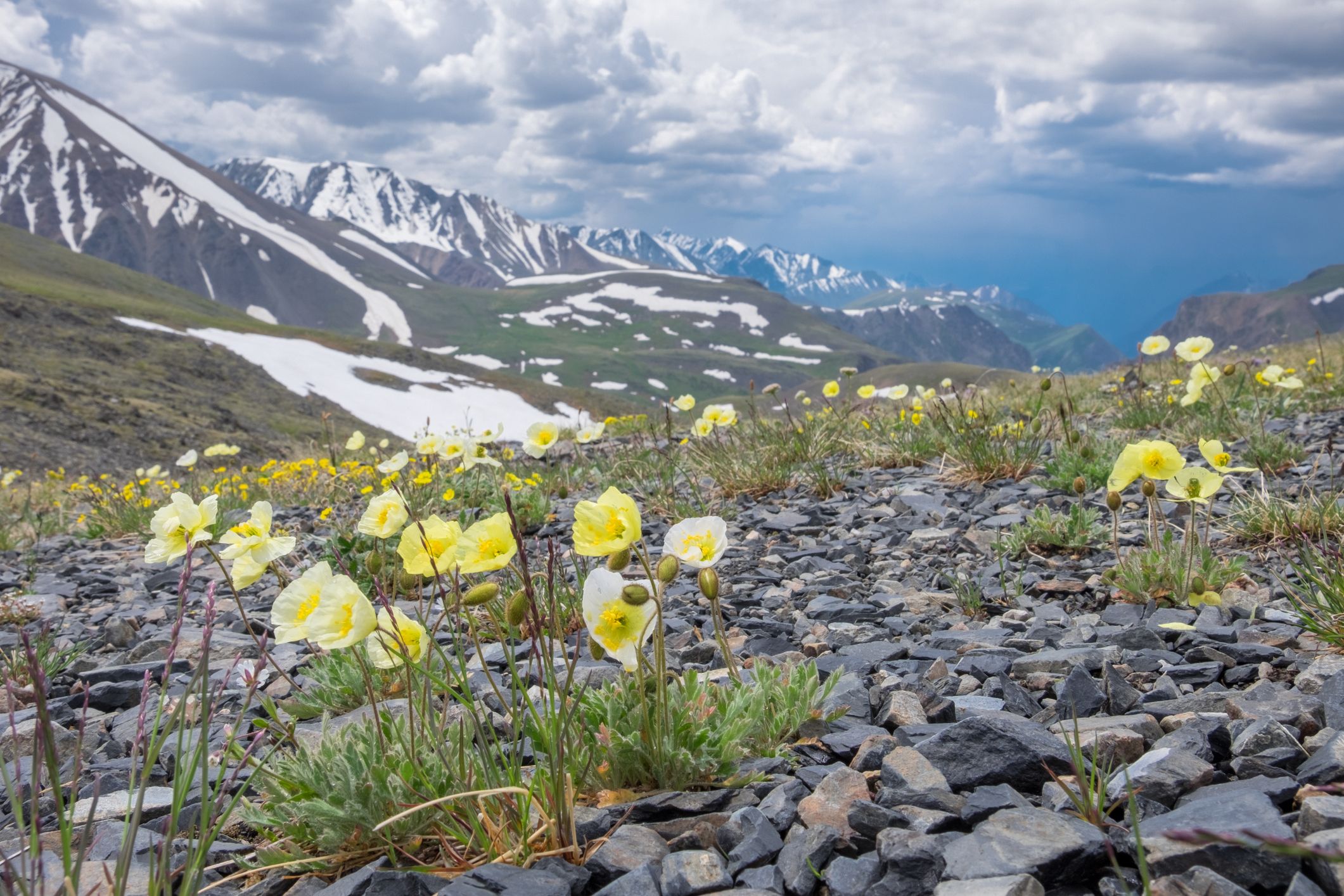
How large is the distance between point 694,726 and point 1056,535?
135 inches

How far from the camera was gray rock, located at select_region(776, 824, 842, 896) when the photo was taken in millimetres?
2027

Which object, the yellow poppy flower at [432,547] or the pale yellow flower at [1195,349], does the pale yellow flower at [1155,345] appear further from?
the yellow poppy flower at [432,547]

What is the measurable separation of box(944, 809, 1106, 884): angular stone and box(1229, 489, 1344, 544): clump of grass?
11.4 feet

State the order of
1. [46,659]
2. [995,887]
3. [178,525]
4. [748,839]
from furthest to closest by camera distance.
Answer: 1. [46,659]
2. [178,525]
3. [748,839]
4. [995,887]

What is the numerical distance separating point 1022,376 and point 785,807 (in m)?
16.4

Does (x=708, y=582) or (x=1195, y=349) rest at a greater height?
(x=1195, y=349)

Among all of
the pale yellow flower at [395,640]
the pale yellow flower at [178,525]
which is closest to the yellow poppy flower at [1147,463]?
the pale yellow flower at [395,640]

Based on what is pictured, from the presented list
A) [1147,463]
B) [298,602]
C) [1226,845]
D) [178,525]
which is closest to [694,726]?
[298,602]

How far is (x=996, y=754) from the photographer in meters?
2.44

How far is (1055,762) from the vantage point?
2.40m

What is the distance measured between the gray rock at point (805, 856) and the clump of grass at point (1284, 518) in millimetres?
3808

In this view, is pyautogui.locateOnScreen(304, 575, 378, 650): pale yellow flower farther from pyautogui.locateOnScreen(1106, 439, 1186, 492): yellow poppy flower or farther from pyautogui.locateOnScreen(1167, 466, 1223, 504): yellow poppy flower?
pyautogui.locateOnScreen(1167, 466, 1223, 504): yellow poppy flower

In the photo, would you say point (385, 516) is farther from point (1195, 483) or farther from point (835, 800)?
point (1195, 483)

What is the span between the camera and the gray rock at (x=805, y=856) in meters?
2.03
